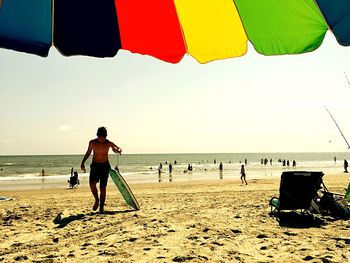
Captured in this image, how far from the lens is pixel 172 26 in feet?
11.5

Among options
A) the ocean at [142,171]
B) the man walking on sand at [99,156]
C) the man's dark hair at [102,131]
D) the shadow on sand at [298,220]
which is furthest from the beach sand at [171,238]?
the ocean at [142,171]

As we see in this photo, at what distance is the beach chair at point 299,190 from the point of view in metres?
6.07

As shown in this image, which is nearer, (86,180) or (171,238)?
(171,238)

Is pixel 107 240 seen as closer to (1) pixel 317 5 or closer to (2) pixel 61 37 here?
(2) pixel 61 37

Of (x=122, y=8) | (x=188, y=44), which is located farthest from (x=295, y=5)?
(x=122, y=8)

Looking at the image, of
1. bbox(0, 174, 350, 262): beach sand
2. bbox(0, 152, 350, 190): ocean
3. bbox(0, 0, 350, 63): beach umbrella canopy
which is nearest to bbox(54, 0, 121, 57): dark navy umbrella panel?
bbox(0, 0, 350, 63): beach umbrella canopy

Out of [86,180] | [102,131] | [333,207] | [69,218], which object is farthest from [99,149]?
[86,180]

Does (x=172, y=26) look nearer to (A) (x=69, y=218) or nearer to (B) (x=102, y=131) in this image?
(B) (x=102, y=131)

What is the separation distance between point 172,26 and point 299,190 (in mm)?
4126

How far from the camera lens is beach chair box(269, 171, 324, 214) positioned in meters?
6.07

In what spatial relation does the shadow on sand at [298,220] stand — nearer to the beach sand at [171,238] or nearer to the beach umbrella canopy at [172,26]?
the beach sand at [171,238]

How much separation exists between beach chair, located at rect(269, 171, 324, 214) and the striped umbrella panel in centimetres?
357

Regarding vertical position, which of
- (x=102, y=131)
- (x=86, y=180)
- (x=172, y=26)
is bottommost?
(x=86, y=180)

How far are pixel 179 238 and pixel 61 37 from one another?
2.89 m
